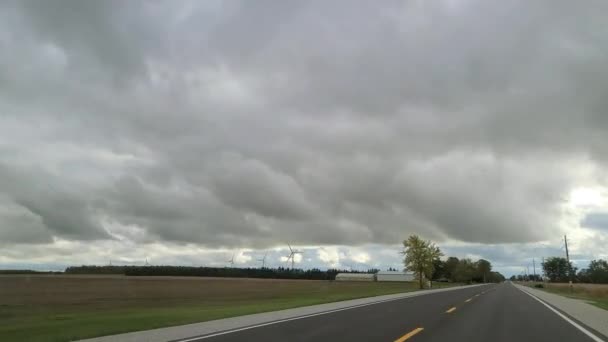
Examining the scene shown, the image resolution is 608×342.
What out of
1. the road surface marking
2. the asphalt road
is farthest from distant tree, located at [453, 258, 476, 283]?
the road surface marking

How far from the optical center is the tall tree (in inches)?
3354

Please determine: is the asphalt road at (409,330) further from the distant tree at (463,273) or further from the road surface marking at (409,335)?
the distant tree at (463,273)

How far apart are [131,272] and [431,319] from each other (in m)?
160

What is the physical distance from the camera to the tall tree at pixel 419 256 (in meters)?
85.2

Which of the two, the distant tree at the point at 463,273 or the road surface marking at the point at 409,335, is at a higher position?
the distant tree at the point at 463,273

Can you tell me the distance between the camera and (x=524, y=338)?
575 inches

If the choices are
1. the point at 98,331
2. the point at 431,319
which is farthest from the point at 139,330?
the point at 431,319

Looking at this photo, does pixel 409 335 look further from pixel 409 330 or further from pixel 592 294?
pixel 592 294

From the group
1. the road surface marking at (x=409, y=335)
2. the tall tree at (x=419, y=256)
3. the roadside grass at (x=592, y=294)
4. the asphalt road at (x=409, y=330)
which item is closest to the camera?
the road surface marking at (x=409, y=335)

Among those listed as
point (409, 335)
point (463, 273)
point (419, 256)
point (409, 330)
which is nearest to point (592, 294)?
point (419, 256)

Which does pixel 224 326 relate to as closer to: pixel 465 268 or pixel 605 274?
pixel 465 268

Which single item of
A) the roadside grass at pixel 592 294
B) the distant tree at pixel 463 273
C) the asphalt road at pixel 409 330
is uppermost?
the distant tree at pixel 463 273

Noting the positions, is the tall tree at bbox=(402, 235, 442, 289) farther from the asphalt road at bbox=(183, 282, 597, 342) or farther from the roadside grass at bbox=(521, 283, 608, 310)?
the asphalt road at bbox=(183, 282, 597, 342)

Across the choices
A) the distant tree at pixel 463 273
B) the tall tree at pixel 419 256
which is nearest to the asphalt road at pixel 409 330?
the tall tree at pixel 419 256
